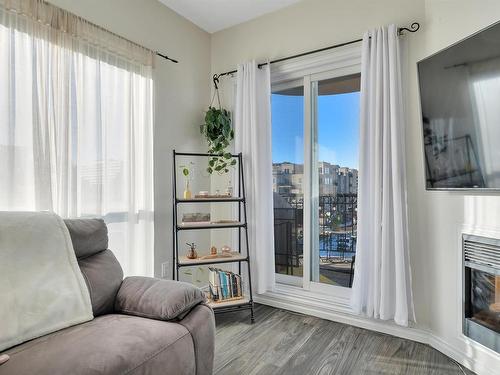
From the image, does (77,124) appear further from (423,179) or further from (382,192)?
(423,179)

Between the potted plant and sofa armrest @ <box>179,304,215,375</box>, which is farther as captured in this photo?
the potted plant

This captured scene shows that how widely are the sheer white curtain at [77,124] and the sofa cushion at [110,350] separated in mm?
870

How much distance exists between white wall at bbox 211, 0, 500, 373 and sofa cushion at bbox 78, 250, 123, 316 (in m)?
2.03

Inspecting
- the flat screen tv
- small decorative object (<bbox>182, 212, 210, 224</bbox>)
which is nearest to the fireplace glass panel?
the flat screen tv

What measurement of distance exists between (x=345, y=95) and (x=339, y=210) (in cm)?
100

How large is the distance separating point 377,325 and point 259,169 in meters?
1.59

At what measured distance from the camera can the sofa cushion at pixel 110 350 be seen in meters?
1.14

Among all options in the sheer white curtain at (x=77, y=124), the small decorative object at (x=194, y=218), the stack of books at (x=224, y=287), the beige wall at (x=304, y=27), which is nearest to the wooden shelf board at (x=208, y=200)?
the small decorative object at (x=194, y=218)

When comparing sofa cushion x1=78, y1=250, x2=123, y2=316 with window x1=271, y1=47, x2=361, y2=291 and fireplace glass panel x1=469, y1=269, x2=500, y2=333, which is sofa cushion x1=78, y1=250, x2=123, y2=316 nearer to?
window x1=271, y1=47, x2=361, y2=291

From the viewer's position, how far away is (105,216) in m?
2.31

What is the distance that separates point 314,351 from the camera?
7.07ft

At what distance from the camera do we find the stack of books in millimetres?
2705

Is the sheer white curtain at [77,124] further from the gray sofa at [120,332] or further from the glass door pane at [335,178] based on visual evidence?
the glass door pane at [335,178]

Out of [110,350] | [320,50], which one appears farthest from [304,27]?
[110,350]
